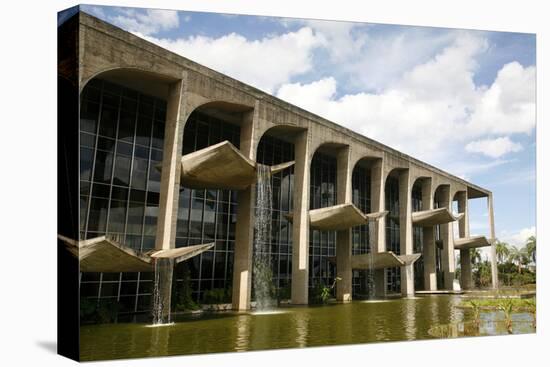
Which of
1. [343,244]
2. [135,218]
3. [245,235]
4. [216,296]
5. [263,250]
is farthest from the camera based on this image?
[343,244]

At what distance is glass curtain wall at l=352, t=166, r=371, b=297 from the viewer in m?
36.3

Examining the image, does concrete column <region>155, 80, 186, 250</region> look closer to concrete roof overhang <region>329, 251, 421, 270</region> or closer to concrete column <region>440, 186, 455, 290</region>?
concrete roof overhang <region>329, 251, 421, 270</region>

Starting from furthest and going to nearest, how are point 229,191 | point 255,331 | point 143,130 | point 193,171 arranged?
point 229,191 < point 143,130 < point 193,171 < point 255,331

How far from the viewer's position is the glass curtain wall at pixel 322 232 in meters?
32.7

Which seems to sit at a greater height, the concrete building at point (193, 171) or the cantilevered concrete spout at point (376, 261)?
the concrete building at point (193, 171)

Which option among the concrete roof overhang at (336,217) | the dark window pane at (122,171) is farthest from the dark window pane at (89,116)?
the concrete roof overhang at (336,217)

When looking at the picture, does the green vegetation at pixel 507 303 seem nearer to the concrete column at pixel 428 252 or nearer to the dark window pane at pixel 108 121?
the concrete column at pixel 428 252

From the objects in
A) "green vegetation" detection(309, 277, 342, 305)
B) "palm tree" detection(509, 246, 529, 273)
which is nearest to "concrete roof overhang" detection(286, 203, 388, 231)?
"green vegetation" detection(309, 277, 342, 305)

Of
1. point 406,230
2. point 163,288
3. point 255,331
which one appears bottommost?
point 255,331

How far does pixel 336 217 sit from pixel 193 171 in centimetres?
964

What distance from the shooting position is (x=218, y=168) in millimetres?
21078

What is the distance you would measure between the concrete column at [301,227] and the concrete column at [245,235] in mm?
3873

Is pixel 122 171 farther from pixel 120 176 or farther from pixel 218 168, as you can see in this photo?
pixel 218 168

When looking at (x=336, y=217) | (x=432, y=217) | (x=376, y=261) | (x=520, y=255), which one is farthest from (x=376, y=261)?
(x=520, y=255)
